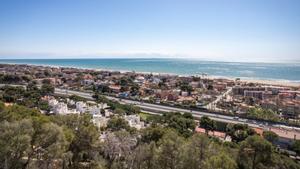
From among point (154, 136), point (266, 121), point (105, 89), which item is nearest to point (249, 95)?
point (266, 121)

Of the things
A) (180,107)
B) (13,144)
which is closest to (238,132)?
(180,107)

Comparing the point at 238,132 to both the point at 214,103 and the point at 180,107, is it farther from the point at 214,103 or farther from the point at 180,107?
the point at 214,103

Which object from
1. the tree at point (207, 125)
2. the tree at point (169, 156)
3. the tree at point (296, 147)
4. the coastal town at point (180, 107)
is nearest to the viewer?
the tree at point (169, 156)

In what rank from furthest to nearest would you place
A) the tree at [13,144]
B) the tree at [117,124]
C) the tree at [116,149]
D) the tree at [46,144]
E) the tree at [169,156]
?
1. the tree at [117,124]
2. the tree at [116,149]
3. the tree at [46,144]
4. the tree at [169,156]
5. the tree at [13,144]

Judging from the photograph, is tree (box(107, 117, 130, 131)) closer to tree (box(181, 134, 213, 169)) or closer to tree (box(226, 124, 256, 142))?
tree (box(181, 134, 213, 169))

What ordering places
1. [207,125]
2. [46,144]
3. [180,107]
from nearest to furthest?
[46,144], [207,125], [180,107]

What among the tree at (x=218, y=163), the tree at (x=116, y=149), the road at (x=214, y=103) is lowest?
the road at (x=214, y=103)

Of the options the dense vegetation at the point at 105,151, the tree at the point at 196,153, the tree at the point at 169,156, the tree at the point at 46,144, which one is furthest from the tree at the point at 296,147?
the tree at the point at 46,144

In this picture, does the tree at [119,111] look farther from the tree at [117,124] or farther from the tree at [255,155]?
the tree at [255,155]

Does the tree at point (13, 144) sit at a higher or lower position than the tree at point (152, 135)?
higher
